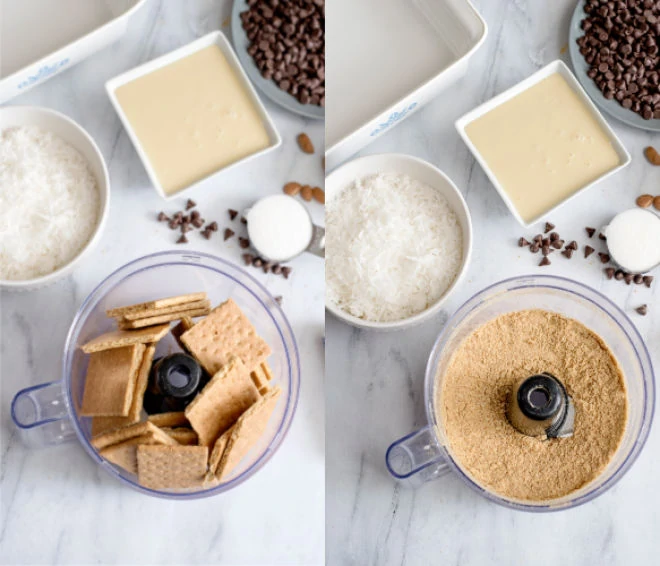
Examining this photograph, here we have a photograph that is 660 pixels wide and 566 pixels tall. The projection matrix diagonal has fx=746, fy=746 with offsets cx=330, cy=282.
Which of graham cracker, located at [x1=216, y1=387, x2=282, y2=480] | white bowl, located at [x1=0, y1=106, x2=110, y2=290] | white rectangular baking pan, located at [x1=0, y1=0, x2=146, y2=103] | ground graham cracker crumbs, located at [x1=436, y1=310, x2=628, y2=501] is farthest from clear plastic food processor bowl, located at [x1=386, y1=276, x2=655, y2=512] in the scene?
white rectangular baking pan, located at [x1=0, y1=0, x2=146, y2=103]

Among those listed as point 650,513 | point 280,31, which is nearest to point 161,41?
point 280,31

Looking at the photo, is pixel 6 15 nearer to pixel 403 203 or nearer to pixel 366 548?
pixel 403 203

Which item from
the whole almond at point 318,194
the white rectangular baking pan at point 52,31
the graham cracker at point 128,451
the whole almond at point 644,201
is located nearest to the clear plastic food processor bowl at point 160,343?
the graham cracker at point 128,451

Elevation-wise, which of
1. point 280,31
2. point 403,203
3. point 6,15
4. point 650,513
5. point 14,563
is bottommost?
point 650,513

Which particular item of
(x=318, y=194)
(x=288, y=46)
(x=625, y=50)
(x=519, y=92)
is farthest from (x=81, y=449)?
(x=625, y=50)

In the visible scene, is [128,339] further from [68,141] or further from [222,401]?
[68,141]

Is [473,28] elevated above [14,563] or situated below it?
above

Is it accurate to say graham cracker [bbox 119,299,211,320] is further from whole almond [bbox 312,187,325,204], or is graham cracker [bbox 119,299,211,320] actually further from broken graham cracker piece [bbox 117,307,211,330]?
whole almond [bbox 312,187,325,204]
